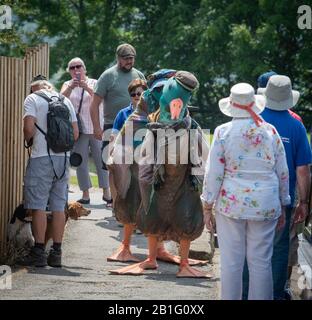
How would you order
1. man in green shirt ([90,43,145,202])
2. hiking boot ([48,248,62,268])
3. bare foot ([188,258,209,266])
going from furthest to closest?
man in green shirt ([90,43,145,202]) < bare foot ([188,258,209,266]) < hiking boot ([48,248,62,268])

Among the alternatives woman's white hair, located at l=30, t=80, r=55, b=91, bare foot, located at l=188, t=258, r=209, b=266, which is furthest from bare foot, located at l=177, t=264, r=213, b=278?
woman's white hair, located at l=30, t=80, r=55, b=91

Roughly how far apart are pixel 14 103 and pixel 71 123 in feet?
1.99

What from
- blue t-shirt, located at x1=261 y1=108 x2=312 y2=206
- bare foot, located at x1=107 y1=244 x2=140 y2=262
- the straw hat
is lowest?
bare foot, located at x1=107 y1=244 x2=140 y2=262

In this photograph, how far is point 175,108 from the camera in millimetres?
9992

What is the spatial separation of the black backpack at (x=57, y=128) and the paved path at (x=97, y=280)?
1127 mm

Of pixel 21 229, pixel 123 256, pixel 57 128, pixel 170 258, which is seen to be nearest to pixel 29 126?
pixel 57 128

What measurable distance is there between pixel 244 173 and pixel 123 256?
10.9ft

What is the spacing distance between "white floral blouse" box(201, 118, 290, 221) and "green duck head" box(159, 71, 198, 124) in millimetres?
2043

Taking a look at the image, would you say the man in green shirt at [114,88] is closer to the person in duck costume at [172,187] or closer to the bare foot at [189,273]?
the person in duck costume at [172,187]

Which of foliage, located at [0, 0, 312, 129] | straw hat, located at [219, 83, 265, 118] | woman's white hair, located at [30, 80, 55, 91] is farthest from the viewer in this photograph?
foliage, located at [0, 0, 312, 129]

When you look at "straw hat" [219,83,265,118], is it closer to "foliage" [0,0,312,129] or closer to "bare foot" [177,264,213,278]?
"bare foot" [177,264,213,278]

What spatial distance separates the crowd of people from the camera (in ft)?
26.0
